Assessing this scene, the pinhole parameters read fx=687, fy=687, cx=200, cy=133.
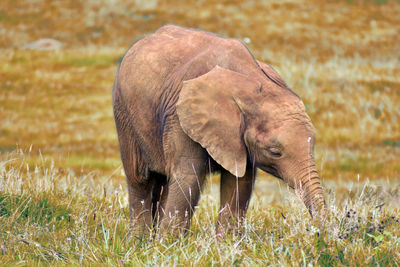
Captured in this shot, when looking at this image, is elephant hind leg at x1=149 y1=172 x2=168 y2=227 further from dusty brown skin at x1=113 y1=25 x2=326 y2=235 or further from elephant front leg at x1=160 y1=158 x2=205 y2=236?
elephant front leg at x1=160 y1=158 x2=205 y2=236

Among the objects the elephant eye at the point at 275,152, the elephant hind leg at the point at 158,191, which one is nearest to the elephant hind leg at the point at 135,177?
the elephant hind leg at the point at 158,191

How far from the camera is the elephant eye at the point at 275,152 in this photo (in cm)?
571

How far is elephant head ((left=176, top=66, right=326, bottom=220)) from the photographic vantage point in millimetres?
5652

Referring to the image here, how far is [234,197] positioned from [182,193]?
1.87 ft

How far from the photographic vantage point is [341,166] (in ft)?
55.2

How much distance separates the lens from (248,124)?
5.91 metres

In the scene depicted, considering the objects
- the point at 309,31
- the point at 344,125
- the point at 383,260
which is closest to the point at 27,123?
the point at 344,125

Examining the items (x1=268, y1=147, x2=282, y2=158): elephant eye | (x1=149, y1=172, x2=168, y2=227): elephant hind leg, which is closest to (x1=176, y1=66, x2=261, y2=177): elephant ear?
(x1=268, y1=147, x2=282, y2=158): elephant eye

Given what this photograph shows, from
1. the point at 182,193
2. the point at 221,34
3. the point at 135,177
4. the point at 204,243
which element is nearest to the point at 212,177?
the point at 135,177

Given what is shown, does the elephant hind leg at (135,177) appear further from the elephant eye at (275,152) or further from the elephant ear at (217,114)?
the elephant eye at (275,152)

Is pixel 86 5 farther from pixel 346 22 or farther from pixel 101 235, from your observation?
pixel 101 235

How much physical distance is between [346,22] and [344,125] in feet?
61.1

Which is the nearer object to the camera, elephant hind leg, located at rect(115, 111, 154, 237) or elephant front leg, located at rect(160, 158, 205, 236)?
elephant front leg, located at rect(160, 158, 205, 236)

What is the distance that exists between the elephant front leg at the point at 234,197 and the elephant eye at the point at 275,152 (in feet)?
2.17
